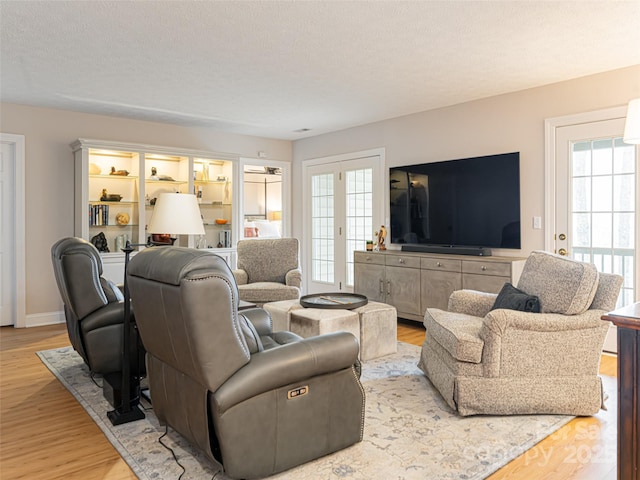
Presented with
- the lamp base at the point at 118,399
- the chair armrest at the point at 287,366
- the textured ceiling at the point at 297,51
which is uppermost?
the textured ceiling at the point at 297,51

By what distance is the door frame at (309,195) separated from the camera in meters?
6.19

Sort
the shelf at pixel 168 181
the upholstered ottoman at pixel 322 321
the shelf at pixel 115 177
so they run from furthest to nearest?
1. the shelf at pixel 168 181
2. the shelf at pixel 115 177
3. the upholstered ottoman at pixel 322 321

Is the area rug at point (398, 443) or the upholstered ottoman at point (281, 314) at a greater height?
the upholstered ottoman at point (281, 314)

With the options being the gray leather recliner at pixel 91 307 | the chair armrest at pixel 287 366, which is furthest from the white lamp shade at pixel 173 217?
the chair armrest at pixel 287 366

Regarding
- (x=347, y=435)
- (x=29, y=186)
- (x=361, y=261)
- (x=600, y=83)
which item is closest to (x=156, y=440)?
(x=347, y=435)

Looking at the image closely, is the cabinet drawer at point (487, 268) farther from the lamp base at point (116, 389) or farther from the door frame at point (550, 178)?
the lamp base at point (116, 389)

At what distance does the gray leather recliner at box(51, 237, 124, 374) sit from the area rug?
0.30 meters

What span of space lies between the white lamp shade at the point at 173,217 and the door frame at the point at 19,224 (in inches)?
126

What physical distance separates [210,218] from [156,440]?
4.39 m

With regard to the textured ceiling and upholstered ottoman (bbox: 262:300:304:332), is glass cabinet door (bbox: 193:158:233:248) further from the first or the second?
upholstered ottoman (bbox: 262:300:304:332)

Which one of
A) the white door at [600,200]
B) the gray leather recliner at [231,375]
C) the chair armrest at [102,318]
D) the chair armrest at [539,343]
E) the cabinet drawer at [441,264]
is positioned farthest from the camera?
the cabinet drawer at [441,264]

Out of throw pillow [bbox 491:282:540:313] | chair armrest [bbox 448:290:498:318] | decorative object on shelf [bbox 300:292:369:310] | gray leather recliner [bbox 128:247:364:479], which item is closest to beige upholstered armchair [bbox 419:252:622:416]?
throw pillow [bbox 491:282:540:313]

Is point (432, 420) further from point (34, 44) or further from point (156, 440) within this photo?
point (34, 44)

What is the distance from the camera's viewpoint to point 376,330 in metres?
3.98
